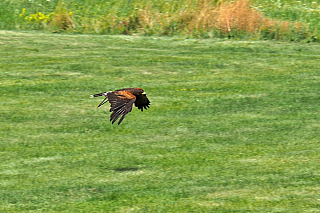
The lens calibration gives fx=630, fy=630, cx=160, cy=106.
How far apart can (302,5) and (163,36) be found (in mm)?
3947

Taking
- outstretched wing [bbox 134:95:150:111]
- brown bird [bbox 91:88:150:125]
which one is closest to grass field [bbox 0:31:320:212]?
outstretched wing [bbox 134:95:150:111]

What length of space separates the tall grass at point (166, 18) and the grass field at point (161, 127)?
20.8 inches

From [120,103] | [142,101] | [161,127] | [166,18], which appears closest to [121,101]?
[120,103]

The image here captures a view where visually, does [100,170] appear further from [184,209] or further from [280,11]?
[280,11]

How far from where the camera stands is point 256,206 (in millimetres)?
6797

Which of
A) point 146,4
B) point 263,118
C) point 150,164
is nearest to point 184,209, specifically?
point 150,164

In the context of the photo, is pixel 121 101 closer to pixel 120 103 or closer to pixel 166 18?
pixel 120 103

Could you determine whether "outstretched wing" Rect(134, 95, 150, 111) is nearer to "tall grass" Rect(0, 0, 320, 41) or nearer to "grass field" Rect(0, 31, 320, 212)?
"grass field" Rect(0, 31, 320, 212)

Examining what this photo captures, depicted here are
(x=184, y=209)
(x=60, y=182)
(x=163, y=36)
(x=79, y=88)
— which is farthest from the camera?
(x=163, y=36)

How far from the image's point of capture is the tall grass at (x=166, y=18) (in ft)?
50.3

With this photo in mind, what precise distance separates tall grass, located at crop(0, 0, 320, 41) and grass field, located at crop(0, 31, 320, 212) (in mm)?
527

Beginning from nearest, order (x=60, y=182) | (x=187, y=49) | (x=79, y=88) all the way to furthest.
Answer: (x=60, y=182)
(x=79, y=88)
(x=187, y=49)

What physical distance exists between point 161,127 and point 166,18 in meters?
6.70

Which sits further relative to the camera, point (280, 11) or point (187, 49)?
point (280, 11)
